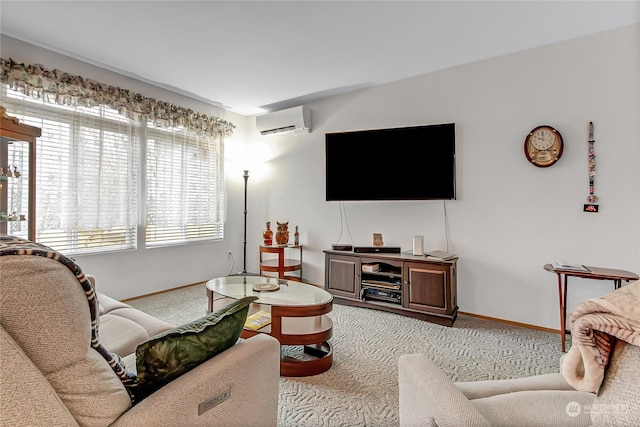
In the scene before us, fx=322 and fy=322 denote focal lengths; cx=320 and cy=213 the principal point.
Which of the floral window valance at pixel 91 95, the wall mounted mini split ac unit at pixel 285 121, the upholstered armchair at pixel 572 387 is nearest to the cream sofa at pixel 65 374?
the upholstered armchair at pixel 572 387

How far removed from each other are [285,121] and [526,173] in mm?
2953

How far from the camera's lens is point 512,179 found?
3096 mm

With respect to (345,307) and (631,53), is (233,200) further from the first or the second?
(631,53)

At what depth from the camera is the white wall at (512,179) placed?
8.74 feet

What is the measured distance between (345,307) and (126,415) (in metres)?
2.91

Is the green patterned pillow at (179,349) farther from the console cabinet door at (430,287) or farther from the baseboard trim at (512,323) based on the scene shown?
the baseboard trim at (512,323)

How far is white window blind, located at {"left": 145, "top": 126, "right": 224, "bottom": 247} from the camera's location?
3.95 meters

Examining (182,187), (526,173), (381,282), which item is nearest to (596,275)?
(526,173)

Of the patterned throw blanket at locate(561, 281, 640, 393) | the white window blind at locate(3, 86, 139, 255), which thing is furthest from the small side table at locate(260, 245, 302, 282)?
the patterned throw blanket at locate(561, 281, 640, 393)

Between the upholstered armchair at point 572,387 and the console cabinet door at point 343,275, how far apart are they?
97.3 inches

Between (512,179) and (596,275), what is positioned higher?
(512,179)

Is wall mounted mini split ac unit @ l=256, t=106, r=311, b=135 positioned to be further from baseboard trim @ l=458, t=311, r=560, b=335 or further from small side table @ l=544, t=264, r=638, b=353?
small side table @ l=544, t=264, r=638, b=353

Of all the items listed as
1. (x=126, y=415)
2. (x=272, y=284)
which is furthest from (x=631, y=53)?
(x=126, y=415)

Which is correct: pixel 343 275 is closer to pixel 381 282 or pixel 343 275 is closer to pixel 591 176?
pixel 381 282
